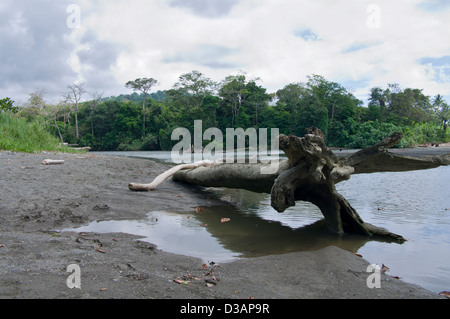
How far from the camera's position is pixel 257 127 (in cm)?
5691

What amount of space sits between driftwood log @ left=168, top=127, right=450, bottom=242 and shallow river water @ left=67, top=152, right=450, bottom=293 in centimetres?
31

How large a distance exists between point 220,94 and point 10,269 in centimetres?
5961

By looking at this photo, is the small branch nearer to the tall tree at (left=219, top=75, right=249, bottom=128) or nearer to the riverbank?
the riverbank

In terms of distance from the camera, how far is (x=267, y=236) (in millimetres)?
4750

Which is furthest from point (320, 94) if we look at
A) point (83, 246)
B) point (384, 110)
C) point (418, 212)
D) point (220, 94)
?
point (83, 246)

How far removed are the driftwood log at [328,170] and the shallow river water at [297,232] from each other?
1.02 feet

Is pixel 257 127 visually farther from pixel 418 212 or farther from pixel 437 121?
pixel 418 212

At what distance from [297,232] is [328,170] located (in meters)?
1.08

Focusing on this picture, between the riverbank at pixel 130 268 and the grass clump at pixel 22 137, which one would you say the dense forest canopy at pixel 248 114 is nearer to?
the grass clump at pixel 22 137

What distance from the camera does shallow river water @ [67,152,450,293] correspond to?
12.6 ft

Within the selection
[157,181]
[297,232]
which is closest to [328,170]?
[297,232]

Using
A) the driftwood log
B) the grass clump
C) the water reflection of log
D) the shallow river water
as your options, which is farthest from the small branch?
the grass clump

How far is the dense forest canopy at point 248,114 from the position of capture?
5428 centimetres

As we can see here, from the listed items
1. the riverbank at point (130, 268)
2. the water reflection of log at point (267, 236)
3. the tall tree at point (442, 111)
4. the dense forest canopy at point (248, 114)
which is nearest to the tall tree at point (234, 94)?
the dense forest canopy at point (248, 114)
